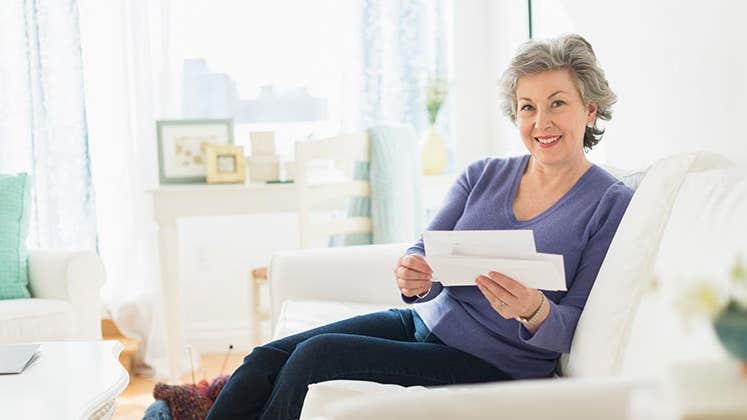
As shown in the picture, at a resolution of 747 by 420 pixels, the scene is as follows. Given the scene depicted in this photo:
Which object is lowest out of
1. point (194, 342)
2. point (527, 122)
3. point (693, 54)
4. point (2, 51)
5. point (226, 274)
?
point (194, 342)

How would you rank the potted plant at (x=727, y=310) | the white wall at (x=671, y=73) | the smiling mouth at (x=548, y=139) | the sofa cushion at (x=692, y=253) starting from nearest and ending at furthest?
1. the potted plant at (x=727, y=310)
2. the sofa cushion at (x=692, y=253)
3. the white wall at (x=671, y=73)
4. the smiling mouth at (x=548, y=139)

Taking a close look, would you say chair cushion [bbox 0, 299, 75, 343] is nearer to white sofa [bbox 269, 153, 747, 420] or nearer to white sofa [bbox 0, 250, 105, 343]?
white sofa [bbox 0, 250, 105, 343]

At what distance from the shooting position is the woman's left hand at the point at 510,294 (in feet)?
5.72

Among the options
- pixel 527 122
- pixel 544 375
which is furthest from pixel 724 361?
pixel 527 122

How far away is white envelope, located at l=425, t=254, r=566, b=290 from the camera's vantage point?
65.3 inches

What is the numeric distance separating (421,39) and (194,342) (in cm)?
165

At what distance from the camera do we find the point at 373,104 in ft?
14.2

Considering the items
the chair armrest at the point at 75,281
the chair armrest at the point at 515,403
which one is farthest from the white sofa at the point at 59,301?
the chair armrest at the point at 515,403

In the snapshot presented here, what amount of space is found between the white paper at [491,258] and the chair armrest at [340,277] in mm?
870

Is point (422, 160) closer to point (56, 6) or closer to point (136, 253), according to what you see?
point (136, 253)

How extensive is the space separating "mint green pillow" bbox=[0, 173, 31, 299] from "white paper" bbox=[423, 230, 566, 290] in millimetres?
2025

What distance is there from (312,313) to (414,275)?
1.82 ft

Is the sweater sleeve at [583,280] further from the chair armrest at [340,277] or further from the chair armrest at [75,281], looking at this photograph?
the chair armrest at [75,281]

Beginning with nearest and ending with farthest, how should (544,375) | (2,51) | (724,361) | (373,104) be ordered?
(724,361)
(544,375)
(2,51)
(373,104)
